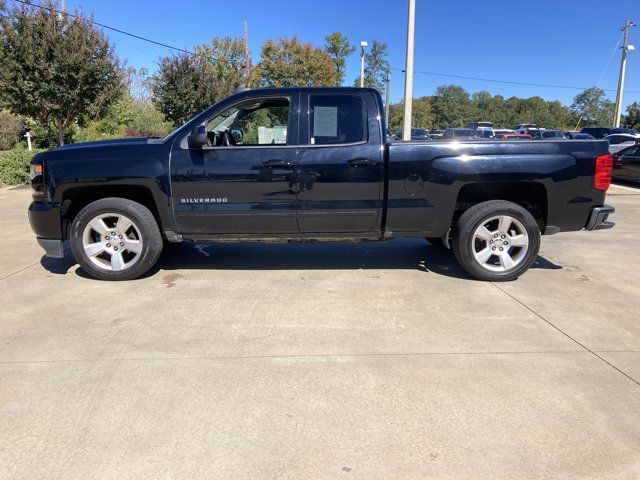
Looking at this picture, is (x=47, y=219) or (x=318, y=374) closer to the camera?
(x=318, y=374)

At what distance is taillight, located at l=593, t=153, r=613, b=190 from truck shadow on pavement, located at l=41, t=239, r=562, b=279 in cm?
128

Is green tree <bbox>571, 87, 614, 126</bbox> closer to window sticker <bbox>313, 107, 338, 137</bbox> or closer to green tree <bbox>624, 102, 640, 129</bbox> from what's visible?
green tree <bbox>624, 102, 640, 129</bbox>

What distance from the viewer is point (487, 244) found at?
5285 millimetres

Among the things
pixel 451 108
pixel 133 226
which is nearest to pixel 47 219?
pixel 133 226

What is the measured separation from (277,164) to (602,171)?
3366 mm

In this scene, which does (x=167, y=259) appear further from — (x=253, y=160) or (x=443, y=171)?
(x=443, y=171)

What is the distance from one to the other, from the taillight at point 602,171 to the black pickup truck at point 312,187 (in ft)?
0.07

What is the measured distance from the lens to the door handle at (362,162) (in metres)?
5.03

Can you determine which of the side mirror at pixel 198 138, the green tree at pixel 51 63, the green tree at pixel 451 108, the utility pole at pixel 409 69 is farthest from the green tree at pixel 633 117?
the side mirror at pixel 198 138

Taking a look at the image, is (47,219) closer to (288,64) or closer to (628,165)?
(628,165)

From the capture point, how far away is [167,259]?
629 cm

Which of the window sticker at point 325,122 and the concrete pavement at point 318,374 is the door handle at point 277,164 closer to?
the window sticker at point 325,122

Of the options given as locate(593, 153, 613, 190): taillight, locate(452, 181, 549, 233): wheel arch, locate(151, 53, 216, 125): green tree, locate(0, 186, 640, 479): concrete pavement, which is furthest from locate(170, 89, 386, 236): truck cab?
locate(151, 53, 216, 125): green tree

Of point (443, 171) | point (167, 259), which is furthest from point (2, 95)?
point (443, 171)
